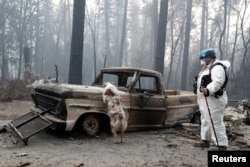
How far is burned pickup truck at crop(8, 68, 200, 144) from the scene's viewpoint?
5.90 metres

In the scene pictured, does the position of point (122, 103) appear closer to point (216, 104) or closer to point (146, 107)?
point (146, 107)

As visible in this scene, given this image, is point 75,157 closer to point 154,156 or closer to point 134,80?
point 154,156

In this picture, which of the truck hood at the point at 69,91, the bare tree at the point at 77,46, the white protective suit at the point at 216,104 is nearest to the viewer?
the white protective suit at the point at 216,104

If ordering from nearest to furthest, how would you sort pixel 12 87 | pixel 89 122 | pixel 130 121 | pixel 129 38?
pixel 89 122 → pixel 130 121 → pixel 12 87 → pixel 129 38


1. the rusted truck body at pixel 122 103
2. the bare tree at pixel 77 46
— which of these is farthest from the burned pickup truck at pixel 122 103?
the bare tree at pixel 77 46

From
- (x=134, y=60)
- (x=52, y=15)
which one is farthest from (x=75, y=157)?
(x=52, y=15)

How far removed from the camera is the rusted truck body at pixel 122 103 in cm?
590

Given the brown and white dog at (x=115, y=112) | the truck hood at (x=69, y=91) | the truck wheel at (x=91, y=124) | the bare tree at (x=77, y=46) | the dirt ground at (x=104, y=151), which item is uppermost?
the bare tree at (x=77, y=46)

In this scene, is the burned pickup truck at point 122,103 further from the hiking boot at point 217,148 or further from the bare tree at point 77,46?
the bare tree at point 77,46

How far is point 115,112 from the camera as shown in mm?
5895

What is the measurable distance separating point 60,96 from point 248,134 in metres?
5.50

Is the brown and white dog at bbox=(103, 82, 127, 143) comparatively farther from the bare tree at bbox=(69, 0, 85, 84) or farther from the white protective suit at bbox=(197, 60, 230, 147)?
the bare tree at bbox=(69, 0, 85, 84)

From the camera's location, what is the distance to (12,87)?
16.0 metres

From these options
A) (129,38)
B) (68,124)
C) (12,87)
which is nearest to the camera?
(68,124)
